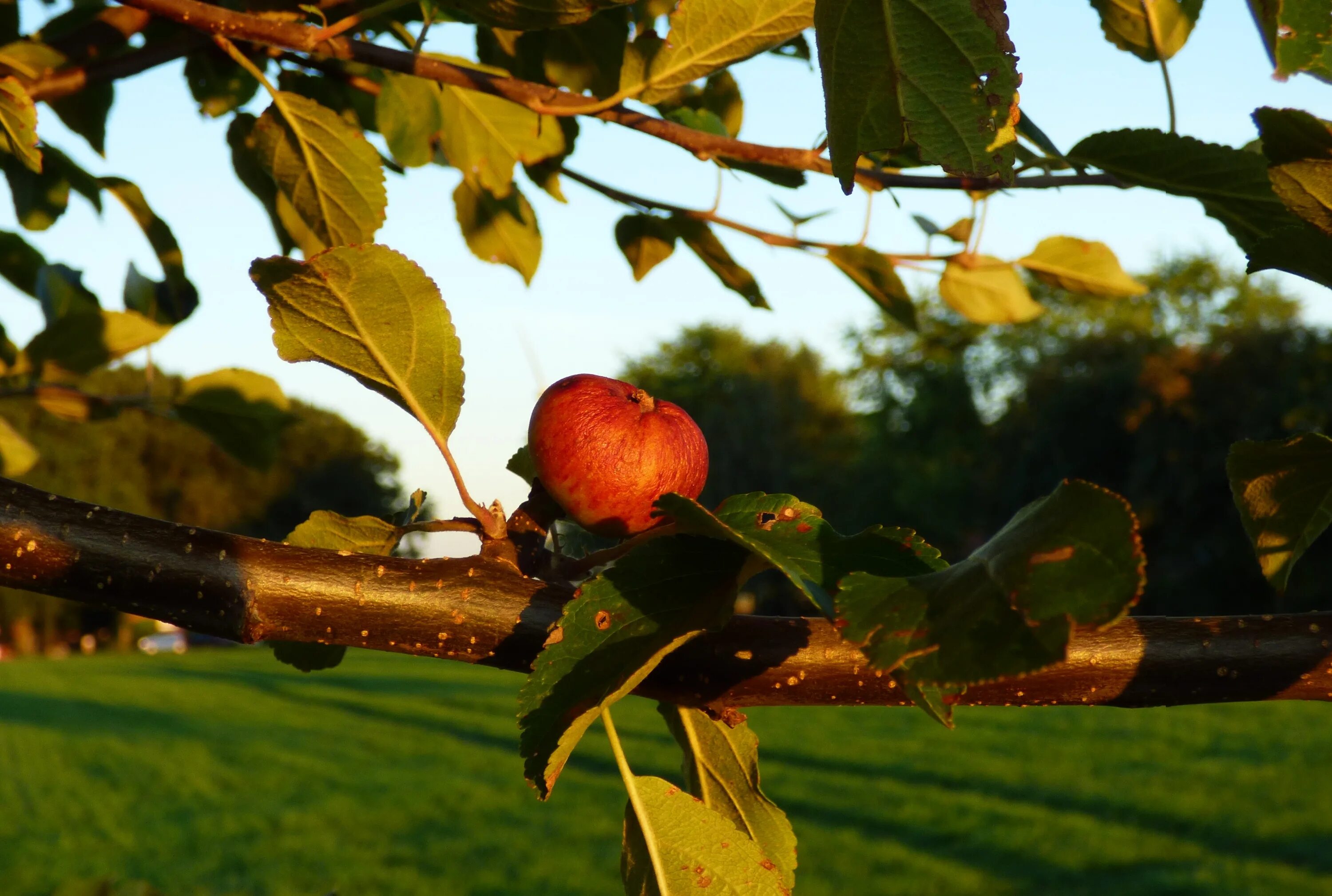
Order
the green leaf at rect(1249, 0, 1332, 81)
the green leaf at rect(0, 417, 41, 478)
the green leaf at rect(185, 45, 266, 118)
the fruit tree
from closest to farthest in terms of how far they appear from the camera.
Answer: the fruit tree
the green leaf at rect(1249, 0, 1332, 81)
the green leaf at rect(185, 45, 266, 118)
the green leaf at rect(0, 417, 41, 478)

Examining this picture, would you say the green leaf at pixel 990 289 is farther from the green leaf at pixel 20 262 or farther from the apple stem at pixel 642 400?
the green leaf at pixel 20 262

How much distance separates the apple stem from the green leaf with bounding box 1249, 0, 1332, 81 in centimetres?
60

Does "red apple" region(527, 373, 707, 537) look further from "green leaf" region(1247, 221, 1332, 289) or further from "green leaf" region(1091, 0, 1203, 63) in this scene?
"green leaf" region(1091, 0, 1203, 63)

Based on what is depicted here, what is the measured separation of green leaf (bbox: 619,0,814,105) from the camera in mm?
1364

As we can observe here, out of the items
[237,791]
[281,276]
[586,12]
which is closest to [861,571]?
[281,276]

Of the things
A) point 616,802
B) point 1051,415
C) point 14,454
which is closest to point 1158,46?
point 14,454

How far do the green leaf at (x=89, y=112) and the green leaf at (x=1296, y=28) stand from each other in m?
2.07

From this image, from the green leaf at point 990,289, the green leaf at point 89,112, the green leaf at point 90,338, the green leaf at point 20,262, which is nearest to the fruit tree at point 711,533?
the green leaf at point 990,289

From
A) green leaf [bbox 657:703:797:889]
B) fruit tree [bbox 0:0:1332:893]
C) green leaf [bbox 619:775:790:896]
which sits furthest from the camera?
green leaf [bbox 657:703:797:889]

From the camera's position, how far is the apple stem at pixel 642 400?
41.8 inches

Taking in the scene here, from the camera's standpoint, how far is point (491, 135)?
6.74ft

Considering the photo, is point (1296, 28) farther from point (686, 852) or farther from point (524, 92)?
point (524, 92)

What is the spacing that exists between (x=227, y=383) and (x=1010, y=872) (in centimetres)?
949

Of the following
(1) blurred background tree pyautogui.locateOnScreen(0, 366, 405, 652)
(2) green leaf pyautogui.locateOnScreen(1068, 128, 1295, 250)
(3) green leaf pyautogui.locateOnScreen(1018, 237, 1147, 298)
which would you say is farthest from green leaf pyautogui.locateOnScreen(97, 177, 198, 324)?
(1) blurred background tree pyautogui.locateOnScreen(0, 366, 405, 652)
